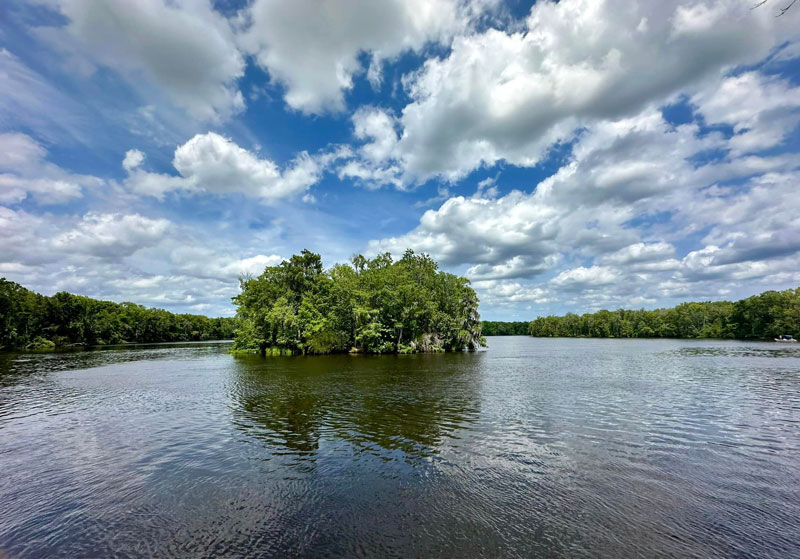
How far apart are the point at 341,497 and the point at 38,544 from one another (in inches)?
321

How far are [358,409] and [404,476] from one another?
39.8 feet

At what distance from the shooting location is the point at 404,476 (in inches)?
539

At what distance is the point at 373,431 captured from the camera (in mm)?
19922

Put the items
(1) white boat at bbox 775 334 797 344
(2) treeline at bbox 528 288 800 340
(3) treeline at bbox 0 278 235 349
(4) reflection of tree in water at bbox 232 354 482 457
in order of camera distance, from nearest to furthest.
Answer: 1. (4) reflection of tree in water at bbox 232 354 482 457
2. (3) treeline at bbox 0 278 235 349
3. (1) white boat at bbox 775 334 797 344
4. (2) treeline at bbox 528 288 800 340

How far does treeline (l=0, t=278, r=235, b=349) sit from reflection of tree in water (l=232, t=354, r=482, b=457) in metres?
94.7

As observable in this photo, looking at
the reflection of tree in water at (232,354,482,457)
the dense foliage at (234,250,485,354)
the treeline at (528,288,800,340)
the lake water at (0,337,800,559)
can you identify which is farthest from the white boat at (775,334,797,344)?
the reflection of tree in water at (232,354,482,457)

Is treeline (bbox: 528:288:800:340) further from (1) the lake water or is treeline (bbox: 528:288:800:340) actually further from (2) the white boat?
(1) the lake water

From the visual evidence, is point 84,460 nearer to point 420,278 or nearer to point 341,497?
point 341,497

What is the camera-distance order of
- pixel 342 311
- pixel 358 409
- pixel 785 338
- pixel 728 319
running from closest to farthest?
pixel 358 409 → pixel 342 311 → pixel 785 338 → pixel 728 319

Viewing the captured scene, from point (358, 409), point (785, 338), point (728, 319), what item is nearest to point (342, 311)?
point (358, 409)

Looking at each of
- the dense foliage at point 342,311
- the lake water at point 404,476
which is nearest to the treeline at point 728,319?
the dense foliage at point 342,311

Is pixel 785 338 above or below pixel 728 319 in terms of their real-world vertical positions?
below

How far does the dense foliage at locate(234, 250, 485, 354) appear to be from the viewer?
75.3 metres

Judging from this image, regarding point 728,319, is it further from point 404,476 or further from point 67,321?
point 67,321
